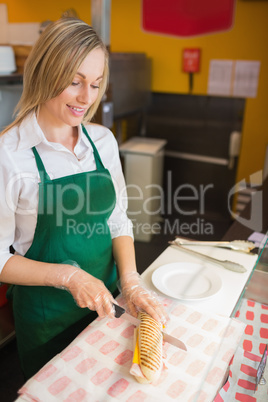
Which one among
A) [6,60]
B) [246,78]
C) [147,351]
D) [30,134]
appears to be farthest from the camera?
[246,78]

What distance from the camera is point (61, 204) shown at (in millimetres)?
1232

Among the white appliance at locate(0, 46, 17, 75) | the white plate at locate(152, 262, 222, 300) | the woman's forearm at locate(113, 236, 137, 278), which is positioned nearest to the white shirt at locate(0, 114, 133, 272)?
the woman's forearm at locate(113, 236, 137, 278)

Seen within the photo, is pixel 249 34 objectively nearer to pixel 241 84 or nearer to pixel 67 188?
pixel 241 84

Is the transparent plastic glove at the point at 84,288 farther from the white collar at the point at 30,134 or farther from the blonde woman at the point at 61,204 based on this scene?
the white collar at the point at 30,134

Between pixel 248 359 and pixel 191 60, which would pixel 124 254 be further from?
pixel 191 60

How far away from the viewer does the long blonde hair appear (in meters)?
1.08

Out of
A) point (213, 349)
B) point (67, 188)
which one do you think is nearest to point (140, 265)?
point (67, 188)

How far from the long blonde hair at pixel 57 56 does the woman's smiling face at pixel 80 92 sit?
0.02 m

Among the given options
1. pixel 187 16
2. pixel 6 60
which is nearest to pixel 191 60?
pixel 187 16

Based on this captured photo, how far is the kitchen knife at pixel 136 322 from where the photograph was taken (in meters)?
0.93

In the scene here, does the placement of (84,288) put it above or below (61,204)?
below

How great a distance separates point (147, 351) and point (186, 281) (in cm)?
39

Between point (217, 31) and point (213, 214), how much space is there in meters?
1.87

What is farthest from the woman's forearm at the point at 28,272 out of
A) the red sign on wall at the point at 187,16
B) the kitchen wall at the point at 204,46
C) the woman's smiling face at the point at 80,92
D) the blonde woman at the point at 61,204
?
the red sign on wall at the point at 187,16
